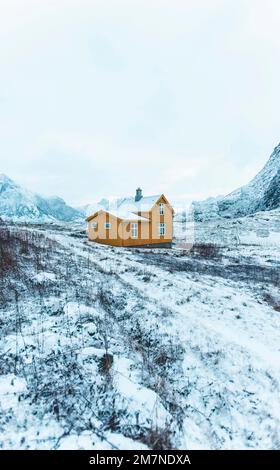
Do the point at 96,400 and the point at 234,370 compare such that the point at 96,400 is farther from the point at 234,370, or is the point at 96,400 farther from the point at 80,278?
the point at 80,278

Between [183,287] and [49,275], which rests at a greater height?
[49,275]

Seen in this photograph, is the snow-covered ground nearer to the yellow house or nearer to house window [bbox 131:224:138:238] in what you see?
the yellow house

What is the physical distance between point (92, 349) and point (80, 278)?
584 cm

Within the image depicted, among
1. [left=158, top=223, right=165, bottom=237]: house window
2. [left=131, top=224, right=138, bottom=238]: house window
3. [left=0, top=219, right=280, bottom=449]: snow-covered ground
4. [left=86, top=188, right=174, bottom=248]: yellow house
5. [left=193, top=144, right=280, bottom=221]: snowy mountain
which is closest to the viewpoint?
[left=0, top=219, right=280, bottom=449]: snow-covered ground

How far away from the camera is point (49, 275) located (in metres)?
11.0

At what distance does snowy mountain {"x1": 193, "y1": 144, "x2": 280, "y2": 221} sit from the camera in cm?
7638

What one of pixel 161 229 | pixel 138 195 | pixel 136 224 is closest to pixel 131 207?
pixel 138 195

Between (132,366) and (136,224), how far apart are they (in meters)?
26.6

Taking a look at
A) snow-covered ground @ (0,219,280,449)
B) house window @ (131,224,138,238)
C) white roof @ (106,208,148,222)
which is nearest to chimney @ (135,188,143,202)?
white roof @ (106,208,148,222)

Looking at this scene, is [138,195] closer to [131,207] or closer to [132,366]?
[131,207]

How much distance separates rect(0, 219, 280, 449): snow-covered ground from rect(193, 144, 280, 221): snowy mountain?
2632 inches

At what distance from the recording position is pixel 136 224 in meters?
32.3
